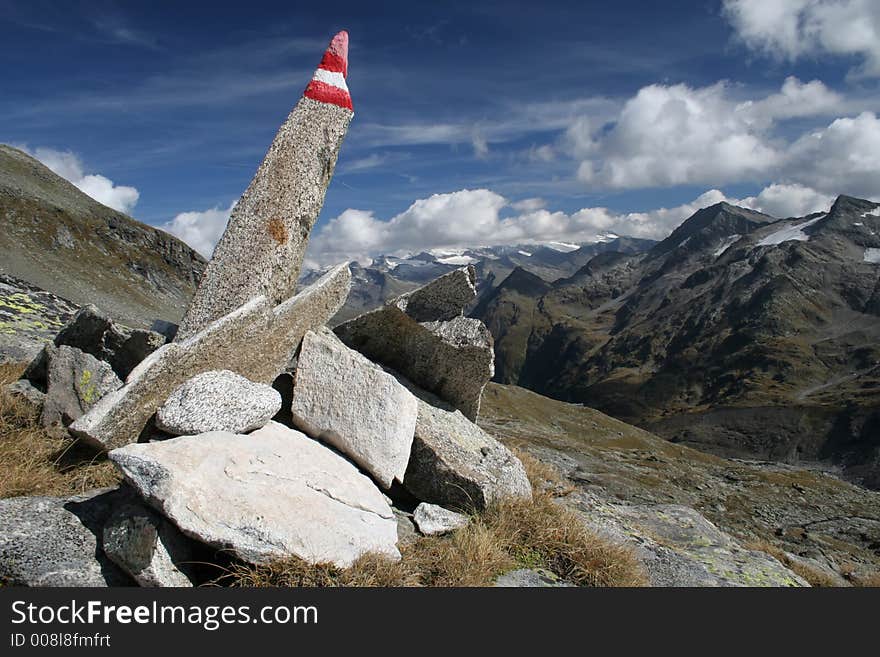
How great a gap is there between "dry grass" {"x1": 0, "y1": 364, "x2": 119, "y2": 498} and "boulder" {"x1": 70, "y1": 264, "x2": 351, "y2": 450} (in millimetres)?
427

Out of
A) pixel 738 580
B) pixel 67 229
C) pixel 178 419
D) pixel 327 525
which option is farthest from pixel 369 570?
pixel 67 229

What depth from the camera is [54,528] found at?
616cm

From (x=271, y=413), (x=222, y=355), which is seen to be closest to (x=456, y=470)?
(x=271, y=413)

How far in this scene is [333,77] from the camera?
1130cm

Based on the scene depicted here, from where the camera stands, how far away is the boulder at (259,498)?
19.3 ft

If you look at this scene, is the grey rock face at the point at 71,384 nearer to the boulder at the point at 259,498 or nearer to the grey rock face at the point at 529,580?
the boulder at the point at 259,498

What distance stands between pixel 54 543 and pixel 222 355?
3.34 meters

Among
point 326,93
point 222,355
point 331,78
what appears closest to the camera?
point 222,355

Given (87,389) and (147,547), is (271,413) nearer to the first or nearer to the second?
(147,547)

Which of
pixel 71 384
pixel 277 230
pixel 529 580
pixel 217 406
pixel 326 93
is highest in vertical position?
pixel 326 93

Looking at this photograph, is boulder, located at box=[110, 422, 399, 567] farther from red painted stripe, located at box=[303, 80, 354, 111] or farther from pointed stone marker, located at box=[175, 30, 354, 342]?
red painted stripe, located at box=[303, 80, 354, 111]

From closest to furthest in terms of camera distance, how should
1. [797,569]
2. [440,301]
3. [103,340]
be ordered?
[103,340]
[440,301]
[797,569]

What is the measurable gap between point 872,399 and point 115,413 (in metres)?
232

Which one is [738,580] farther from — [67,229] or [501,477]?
[67,229]
